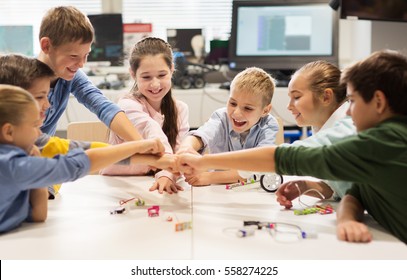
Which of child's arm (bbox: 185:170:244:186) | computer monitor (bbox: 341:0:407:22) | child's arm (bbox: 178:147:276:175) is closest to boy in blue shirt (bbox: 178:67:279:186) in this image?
child's arm (bbox: 185:170:244:186)

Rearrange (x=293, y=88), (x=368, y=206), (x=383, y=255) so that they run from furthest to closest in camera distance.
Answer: (x=293, y=88) → (x=368, y=206) → (x=383, y=255)

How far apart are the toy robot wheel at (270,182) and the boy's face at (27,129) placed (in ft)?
2.59

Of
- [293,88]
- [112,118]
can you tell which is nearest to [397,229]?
[293,88]

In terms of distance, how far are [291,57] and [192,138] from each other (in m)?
2.32

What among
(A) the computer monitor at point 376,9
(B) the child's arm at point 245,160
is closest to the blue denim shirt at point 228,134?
(B) the child's arm at point 245,160

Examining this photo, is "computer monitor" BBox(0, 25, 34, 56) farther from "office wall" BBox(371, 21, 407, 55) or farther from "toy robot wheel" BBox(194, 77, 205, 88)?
"office wall" BBox(371, 21, 407, 55)

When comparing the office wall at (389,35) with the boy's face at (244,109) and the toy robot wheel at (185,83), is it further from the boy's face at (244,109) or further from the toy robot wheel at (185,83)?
the boy's face at (244,109)

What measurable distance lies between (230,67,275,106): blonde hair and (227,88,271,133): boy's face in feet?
0.05

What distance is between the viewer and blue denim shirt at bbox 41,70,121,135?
6.47 feet

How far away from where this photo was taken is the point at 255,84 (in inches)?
79.4

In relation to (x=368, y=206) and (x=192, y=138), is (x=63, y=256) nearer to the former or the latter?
(x=368, y=206)

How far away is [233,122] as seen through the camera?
2.05 m

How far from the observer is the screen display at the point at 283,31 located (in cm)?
408

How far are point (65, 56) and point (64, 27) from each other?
0.10 meters
